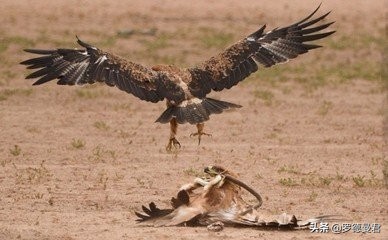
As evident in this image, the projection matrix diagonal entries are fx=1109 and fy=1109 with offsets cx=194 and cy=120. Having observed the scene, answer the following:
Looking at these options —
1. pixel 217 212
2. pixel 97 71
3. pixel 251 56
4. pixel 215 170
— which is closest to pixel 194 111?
pixel 215 170

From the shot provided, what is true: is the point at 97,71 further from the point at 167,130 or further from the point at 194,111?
the point at 167,130

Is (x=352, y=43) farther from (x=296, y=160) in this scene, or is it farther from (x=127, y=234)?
(x=127, y=234)

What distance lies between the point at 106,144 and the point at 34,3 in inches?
526

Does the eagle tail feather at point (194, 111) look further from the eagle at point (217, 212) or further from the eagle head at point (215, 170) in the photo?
the eagle at point (217, 212)

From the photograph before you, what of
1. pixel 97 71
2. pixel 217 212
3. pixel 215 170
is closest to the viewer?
pixel 217 212

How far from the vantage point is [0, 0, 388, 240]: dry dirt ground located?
10164 millimetres

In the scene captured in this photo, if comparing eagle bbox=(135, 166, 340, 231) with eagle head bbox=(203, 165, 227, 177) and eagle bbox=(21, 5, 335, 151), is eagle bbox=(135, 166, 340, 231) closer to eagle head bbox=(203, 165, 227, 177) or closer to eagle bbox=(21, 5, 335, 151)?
eagle head bbox=(203, 165, 227, 177)

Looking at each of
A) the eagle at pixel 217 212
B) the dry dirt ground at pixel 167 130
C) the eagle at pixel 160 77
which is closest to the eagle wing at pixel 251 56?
the eagle at pixel 160 77

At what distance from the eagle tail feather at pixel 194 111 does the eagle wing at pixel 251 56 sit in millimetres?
412

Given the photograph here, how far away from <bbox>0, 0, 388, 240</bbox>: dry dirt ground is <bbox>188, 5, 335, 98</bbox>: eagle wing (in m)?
1.16

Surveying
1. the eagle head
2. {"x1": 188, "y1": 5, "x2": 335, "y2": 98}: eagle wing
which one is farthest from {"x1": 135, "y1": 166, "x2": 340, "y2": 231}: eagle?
{"x1": 188, "y1": 5, "x2": 335, "y2": 98}: eagle wing

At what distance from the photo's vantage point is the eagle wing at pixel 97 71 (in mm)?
10305

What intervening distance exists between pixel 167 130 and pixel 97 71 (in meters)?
4.93

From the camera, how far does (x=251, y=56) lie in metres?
11.3
